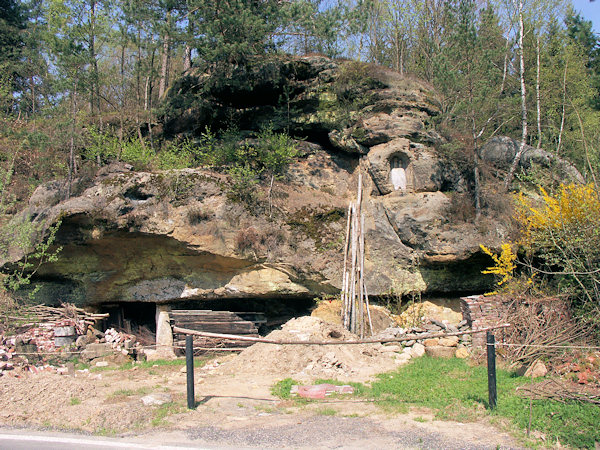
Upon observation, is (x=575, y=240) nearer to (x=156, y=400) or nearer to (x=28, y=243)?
(x=156, y=400)

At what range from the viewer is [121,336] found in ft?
40.5

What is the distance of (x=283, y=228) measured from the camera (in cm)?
1222

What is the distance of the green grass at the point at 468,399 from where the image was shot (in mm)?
5176

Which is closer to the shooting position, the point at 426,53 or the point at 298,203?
the point at 298,203

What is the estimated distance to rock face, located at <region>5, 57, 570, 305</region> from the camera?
11.3 metres

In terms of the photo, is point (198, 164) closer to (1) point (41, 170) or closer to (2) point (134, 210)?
(2) point (134, 210)

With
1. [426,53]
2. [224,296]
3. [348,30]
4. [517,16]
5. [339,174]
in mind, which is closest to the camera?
[224,296]

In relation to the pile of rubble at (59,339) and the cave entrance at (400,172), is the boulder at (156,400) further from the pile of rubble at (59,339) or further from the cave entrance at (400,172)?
the cave entrance at (400,172)

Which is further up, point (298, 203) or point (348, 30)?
point (348, 30)

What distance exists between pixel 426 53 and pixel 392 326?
40.5 ft

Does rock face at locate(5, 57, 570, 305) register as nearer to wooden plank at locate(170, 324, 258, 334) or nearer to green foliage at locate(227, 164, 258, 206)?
green foliage at locate(227, 164, 258, 206)

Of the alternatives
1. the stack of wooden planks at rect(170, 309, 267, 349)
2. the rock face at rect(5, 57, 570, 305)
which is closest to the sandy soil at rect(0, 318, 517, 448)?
the stack of wooden planks at rect(170, 309, 267, 349)

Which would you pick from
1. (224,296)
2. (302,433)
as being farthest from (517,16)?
(302,433)

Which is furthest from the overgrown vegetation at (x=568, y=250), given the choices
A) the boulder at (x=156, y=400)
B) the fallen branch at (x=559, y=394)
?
the boulder at (x=156, y=400)
